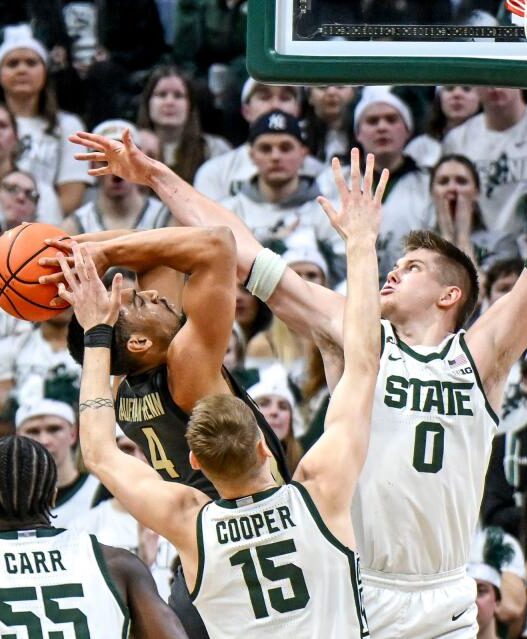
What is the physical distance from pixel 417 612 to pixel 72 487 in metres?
4.19

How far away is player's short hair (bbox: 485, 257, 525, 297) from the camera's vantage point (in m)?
8.41

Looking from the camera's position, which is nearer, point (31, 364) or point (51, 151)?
point (31, 364)

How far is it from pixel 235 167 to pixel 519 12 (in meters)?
4.07

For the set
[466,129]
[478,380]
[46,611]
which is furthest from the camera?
[466,129]

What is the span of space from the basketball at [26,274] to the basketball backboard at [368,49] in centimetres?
110

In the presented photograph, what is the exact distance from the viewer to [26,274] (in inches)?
179

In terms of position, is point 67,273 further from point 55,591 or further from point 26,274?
point 55,591

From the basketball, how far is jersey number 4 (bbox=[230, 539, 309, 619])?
1.32m

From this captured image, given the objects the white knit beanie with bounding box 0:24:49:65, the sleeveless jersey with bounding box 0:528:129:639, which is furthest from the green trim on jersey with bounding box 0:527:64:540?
the white knit beanie with bounding box 0:24:49:65

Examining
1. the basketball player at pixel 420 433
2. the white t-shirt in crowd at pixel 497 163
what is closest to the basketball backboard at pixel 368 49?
the basketball player at pixel 420 433

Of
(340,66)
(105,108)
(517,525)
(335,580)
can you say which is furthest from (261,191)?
(335,580)

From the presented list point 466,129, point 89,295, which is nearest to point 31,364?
point 466,129

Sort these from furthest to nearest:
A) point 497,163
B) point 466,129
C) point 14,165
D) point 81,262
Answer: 1. point 14,165
2. point 466,129
3. point 497,163
4. point 81,262

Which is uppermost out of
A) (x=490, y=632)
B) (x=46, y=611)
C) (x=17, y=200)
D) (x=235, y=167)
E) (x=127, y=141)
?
(x=127, y=141)
